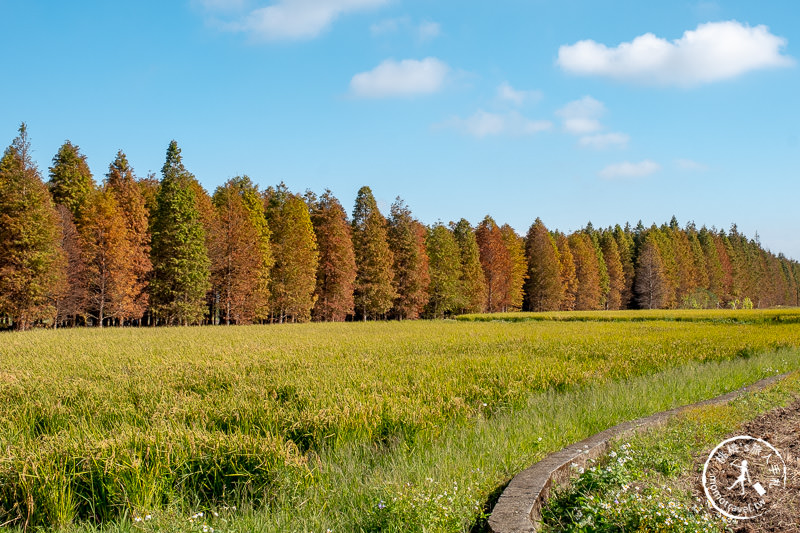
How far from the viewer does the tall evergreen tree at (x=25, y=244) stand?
2744cm

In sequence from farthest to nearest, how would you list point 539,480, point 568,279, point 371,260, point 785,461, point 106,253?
point 568,279 < point 371,260 < point 106,253 < point 785,461 < point 539,480

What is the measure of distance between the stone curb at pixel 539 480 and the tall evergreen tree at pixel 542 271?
60.5m

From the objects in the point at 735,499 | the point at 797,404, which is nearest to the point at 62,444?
the point at 735,499

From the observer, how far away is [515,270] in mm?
62344

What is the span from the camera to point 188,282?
35531 millimetres

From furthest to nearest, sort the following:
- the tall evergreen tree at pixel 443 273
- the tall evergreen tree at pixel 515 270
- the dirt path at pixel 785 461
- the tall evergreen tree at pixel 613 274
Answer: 1. the tall evergreen tree at pixel 613 274
2. the tall evergreen tree at pixel 515 270
3. the tall evergreen tree at pixel 443 273
4. the dirt path at pixel 785 461

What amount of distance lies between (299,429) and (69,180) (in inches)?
1647

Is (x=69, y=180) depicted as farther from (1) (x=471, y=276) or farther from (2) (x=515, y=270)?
(2) (x=515, y=270)

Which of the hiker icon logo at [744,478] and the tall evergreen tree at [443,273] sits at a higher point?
the tall evergreen tree at [443,273]

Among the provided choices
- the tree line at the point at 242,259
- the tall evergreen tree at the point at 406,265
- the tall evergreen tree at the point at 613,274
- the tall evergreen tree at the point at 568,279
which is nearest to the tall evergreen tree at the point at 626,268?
the tall evergreen tree at the point at 613,274

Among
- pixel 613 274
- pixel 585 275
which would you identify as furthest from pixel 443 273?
pixel 613 274

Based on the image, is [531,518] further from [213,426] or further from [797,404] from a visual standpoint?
[797,404]

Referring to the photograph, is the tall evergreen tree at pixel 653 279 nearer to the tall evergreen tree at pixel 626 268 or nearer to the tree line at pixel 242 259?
the tree line at pixel 242 259

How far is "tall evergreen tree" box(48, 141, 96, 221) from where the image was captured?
3756 centimetres
